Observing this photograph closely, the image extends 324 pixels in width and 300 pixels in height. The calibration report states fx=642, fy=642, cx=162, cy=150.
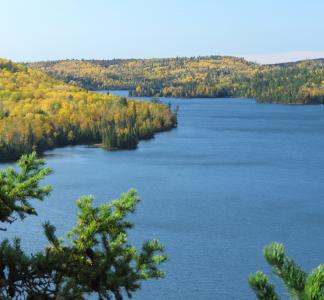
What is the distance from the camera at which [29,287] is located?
181 inches

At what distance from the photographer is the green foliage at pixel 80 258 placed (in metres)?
4.43

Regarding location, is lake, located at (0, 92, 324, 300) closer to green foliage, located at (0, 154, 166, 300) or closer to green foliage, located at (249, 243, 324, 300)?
green foliage, located at (0, 154, 166, 300)

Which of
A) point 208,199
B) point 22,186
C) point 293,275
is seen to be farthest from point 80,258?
point 208,199

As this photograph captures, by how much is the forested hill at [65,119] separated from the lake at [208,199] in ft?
8.69

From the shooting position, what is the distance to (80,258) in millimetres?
4746

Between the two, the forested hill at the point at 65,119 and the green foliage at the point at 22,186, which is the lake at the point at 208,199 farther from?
the green foliage at the point at 22,186

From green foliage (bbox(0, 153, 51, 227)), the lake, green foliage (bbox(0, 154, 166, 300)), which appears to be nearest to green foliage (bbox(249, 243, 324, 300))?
green foliage (bbox(0, 154, 166, 300))

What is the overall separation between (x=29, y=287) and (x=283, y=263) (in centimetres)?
233

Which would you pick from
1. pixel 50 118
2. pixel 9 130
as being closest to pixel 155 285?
pixel 9 130

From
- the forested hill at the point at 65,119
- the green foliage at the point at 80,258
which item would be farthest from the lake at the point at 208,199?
the green foliage at the point at 80,258

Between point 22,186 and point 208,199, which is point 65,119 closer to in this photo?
point 208,199

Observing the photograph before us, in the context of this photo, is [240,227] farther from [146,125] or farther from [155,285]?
[146,125]

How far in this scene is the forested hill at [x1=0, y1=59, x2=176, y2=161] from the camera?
64438 mm

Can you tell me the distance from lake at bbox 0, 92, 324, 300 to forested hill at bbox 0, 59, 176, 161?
265 centimetres
